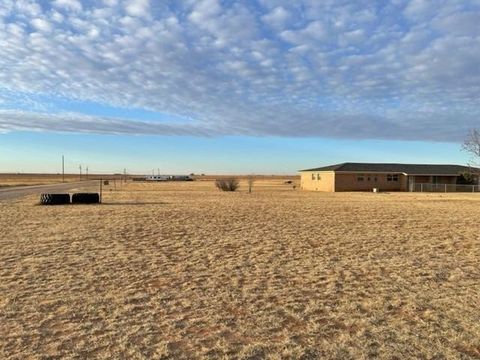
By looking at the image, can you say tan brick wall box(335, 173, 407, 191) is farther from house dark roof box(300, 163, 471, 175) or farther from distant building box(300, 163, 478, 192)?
house dark roof box(300, 163, 471, 175)

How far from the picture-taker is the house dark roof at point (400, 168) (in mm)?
53906

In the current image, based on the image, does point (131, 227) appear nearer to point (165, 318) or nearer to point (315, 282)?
point (315, 282)

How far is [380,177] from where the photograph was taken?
5434cm

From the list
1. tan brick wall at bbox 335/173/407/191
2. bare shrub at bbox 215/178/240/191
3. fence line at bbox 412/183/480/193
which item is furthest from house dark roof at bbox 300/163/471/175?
bare shrub at bbox 215/178/240/191

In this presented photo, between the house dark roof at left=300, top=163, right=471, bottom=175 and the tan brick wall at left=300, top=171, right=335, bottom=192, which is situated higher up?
the house dark roof at left=300, top=163, right=471, bottom=175

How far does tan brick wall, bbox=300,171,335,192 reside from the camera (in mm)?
52381

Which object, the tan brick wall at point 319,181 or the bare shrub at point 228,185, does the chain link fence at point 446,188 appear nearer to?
the tan brick wall at point 319,181

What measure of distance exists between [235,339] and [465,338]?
238 centimetres

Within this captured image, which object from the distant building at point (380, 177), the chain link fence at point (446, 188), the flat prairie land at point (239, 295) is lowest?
the flat prairie land at point (239, 295)

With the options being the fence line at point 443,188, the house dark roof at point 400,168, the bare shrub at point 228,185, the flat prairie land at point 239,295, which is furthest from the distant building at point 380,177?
the flat prairie land at point 239,295

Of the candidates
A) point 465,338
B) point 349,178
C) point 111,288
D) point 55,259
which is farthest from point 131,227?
point 349,178

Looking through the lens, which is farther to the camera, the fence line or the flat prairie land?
the fence line

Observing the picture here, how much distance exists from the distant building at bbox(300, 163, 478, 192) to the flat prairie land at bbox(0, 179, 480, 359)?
3943 centimetres

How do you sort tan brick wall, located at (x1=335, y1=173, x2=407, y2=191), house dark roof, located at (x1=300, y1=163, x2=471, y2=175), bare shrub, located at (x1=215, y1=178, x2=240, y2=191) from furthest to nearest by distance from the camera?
house dark roof, located at (x1=300, y1=163, x2=471, y2=175) → bare shrub, located at (x1=215, y1=178, x2=240, y2=191) → tan brick wall, located at (x1=335, y1=173, x2=407, y2=191)
